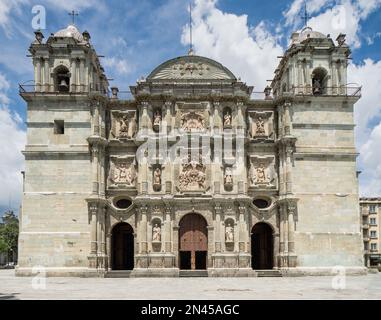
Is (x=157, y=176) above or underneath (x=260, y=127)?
underneath

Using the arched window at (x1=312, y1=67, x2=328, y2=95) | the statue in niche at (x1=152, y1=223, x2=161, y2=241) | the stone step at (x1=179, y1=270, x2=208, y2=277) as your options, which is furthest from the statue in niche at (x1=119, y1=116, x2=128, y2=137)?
the arched window at (x1=312, y1=67, x2=328, y2=95)

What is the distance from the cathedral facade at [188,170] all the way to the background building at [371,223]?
39934 mm

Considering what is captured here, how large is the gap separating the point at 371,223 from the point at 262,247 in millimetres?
42284

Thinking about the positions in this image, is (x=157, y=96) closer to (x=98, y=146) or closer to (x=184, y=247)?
(x=98, y=146)

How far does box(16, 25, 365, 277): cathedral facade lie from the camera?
120 feet

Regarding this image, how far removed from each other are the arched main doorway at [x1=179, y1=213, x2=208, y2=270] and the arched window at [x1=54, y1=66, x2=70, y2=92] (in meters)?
15.5

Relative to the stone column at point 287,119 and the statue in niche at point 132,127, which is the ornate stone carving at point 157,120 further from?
the stone column at point 287,119

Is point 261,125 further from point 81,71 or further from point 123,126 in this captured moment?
point 81,71

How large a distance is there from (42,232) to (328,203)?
77.0 ft

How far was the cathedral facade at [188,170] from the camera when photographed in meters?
36.5

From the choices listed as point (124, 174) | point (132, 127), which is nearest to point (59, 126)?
point (132, 127)

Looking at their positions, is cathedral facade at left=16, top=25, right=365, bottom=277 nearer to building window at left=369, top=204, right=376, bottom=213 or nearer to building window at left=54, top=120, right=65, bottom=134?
building window at left=54, top=120, right=65, bottom=134

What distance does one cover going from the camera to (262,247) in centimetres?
3950
